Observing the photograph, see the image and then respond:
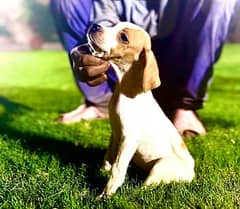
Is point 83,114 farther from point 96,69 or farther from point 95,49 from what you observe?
point 95,49

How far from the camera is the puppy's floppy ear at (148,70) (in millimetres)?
2752

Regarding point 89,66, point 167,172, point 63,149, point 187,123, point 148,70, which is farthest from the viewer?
point 187,123

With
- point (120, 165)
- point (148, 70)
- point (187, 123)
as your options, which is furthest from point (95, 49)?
point (187, 123)

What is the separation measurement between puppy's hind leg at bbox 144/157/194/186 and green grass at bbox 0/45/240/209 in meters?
0.04

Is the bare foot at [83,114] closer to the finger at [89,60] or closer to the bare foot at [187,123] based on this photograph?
the bare foot at [187,123]

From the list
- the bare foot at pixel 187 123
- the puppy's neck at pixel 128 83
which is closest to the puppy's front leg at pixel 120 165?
the puppy's neck at pixel 128 83

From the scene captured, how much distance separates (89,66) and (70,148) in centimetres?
57

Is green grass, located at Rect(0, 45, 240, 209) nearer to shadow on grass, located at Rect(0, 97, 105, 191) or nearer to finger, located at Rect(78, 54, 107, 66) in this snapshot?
shadow on grass, located at Rect(0, 97, 105, 191)


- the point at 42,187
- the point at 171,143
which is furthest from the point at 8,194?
the point at 171,143

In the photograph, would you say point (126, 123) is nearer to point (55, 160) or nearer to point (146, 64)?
point (146, 64)

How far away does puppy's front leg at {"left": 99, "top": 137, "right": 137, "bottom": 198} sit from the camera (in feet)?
9.06

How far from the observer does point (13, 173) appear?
9.84 feet

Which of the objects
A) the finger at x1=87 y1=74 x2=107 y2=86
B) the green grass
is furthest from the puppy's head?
the green grass

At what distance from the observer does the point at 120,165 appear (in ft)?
9.14
